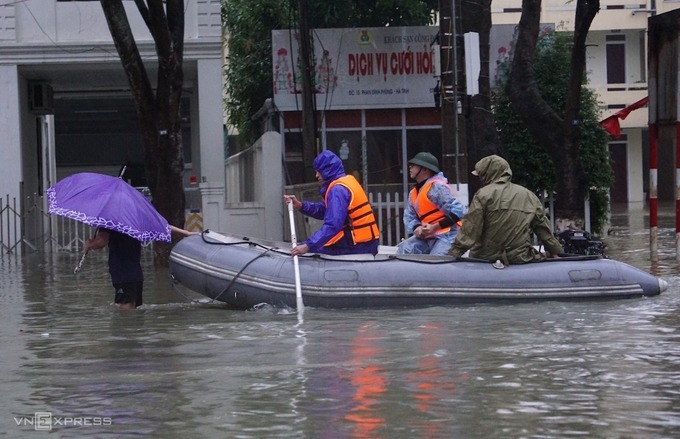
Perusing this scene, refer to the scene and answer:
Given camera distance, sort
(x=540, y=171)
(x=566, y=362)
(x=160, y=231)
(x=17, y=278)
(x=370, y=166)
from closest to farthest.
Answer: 1. (x=566, y=362)
2. (x=160, y=231)
3. (x=17, y=278)
4. (x=540, y=171)
5. (x=370, y=166)

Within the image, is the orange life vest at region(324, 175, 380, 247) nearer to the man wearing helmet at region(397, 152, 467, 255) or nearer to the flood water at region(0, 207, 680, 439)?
the man wearing helmet at region(397, 152, 467, 255)

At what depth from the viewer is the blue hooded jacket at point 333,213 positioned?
1119 centimetres

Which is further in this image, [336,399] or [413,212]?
[413,212]

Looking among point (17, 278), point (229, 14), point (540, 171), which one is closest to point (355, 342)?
point (17, 278)

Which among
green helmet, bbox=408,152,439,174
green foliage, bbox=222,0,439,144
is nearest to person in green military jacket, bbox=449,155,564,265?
green helmet, bbox=408,152,439,174

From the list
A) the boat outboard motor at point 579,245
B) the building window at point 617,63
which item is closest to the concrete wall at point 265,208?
the boat outboard motor at point 579,245

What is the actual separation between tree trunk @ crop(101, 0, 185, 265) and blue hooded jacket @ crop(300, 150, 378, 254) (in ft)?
20.2

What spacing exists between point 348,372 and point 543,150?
1409 centimetres

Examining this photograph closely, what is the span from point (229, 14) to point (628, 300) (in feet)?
62.4

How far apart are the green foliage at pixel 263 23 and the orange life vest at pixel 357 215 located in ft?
38.5

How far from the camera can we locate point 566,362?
7992mm

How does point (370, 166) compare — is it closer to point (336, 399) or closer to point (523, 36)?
point (523, 36)

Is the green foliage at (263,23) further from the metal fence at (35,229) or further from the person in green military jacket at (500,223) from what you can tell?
the person in green military jacket at (500,223)

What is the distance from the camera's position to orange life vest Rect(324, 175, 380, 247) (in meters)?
11.4
